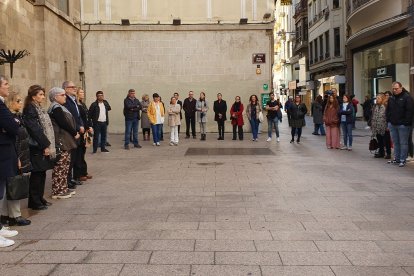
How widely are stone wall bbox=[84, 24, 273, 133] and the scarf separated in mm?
14316

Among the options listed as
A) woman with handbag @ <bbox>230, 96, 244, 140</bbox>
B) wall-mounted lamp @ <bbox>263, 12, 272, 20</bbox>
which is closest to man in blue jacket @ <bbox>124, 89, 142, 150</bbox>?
woman with handbag @ <bbox>230, 96, 244, 140</bbox>

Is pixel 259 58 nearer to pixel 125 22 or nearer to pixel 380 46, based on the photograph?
pixel 125 22

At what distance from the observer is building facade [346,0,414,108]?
24.6 m

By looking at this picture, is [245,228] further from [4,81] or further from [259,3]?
[259,3]

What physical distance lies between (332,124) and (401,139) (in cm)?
387

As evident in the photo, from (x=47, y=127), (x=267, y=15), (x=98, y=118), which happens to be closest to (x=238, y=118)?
(x=267, y=15)

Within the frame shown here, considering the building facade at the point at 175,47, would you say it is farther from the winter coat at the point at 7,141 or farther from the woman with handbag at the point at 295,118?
the winter coat at the point at 7,141

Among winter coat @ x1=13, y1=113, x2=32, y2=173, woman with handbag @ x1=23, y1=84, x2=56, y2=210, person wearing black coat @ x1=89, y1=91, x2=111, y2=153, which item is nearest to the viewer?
winter coat @ x1=13, y1=113, x2=32, y2=173

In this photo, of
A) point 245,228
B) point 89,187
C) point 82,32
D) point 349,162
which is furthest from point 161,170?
point 82,32

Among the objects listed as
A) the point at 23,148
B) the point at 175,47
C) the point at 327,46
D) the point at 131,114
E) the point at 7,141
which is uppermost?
the point at 327,46

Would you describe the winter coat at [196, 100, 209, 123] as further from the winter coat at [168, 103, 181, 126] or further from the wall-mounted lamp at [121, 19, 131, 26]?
the wall-mounted lamp at [121, 19, 131, 26]

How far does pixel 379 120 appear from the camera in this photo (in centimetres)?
1240

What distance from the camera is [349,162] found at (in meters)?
11.8

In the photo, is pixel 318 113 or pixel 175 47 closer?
pixel 318 113
